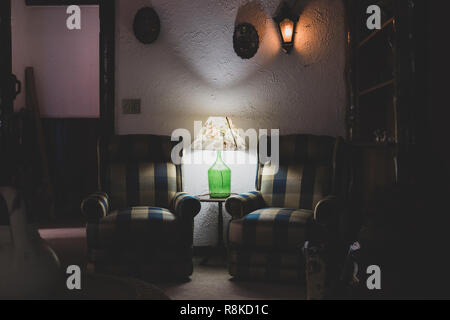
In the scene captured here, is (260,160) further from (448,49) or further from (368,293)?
(368,293)

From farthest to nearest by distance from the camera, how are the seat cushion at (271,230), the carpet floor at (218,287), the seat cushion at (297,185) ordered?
the seat cushion at (297,185) → the seat cushion at (271,230) → the carpet floor at (218,287)

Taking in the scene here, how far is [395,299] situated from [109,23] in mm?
3280

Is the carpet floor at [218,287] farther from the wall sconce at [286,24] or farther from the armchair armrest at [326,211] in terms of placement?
the wall sconce at [286,24]

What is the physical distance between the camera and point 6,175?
474 cm

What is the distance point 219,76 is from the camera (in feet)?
13.0

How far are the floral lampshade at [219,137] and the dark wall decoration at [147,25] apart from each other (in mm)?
986

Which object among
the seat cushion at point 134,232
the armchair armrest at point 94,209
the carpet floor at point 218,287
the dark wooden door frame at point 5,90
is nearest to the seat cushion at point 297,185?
the carpet floor at point 218,287

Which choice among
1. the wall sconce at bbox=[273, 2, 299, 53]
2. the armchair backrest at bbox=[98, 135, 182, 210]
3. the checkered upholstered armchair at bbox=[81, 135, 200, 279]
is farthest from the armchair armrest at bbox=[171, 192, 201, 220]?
the wall sconce at bbox=[273, 2, 299, 53]

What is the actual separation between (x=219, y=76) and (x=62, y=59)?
2.85m

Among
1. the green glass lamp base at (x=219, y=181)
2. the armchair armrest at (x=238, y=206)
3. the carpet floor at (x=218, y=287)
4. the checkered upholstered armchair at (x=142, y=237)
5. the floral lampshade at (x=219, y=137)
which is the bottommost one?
the carpet floor at (x=218, y=287)

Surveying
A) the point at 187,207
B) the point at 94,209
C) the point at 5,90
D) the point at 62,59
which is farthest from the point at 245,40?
the point at 62,59

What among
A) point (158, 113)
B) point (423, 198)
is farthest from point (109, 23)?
point (423, 198)

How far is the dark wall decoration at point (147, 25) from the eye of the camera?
3873mm

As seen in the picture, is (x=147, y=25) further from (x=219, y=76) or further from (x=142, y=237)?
(x=142, y=237)
